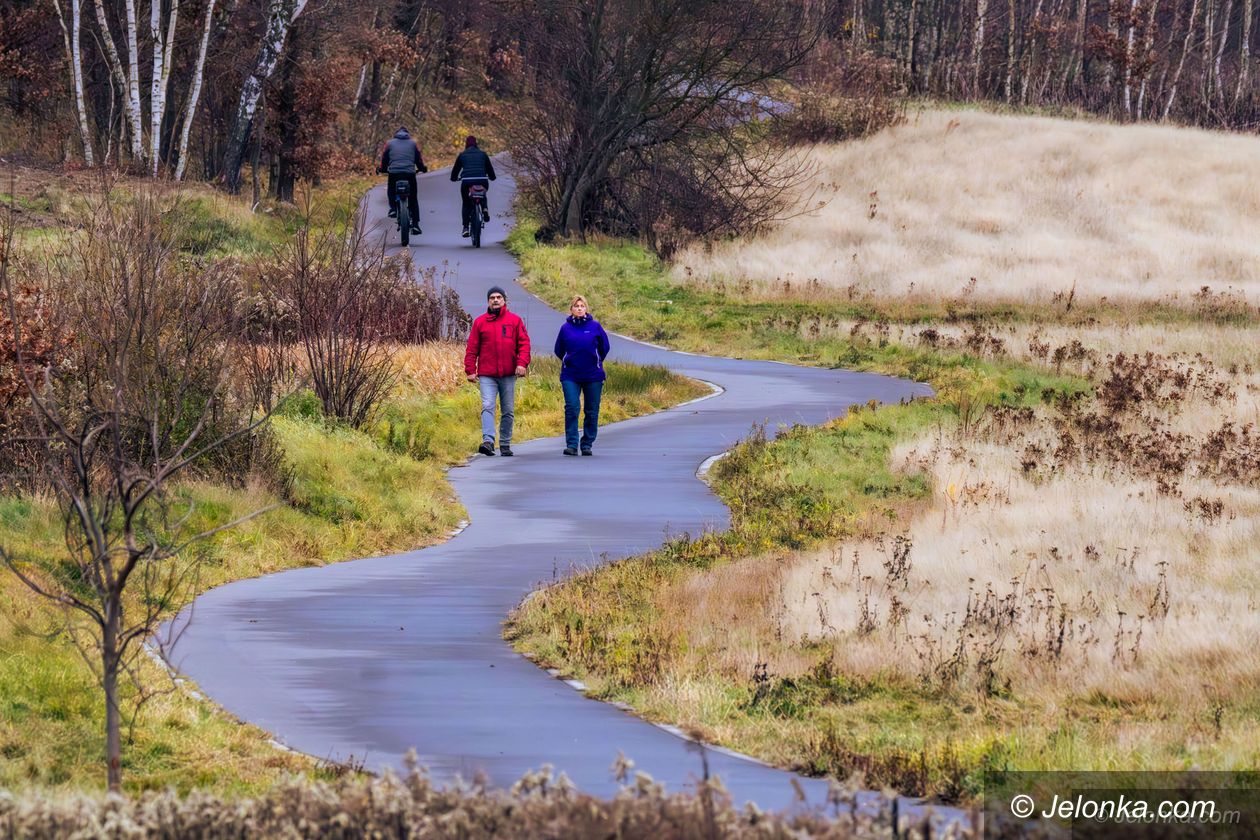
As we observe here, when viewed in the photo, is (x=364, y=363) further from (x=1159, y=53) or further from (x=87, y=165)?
(x=1159, y=53)

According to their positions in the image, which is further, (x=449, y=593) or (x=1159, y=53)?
(x=1159, y=53)

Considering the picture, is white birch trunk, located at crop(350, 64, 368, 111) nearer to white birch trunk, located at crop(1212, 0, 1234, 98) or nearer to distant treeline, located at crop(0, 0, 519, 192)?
distant treeline, located at crop(0, 0, 519, 192)

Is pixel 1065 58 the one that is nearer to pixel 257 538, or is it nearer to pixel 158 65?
pixel 158 65

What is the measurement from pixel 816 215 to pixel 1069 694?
41972mm

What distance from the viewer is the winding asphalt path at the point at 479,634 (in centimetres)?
980

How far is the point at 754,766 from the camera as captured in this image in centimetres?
972

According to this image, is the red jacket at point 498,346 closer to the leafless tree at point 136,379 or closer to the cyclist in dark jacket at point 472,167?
the leafless tree at point 136,379

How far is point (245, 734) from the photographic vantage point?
10.3m

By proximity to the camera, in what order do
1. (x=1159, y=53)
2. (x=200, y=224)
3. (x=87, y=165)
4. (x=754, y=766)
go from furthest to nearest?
(x=1159, y=53) < (x=87, y=165) < (x=200, y=224) < (x=754, y=766)

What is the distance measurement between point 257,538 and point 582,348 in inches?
237

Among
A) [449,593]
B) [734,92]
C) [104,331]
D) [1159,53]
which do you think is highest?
[1159,53]

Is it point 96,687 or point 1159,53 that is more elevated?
point 1159,53

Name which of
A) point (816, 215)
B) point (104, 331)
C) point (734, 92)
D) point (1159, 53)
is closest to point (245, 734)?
point (104, 331)

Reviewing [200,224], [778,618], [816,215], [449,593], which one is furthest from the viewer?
[816,215]
